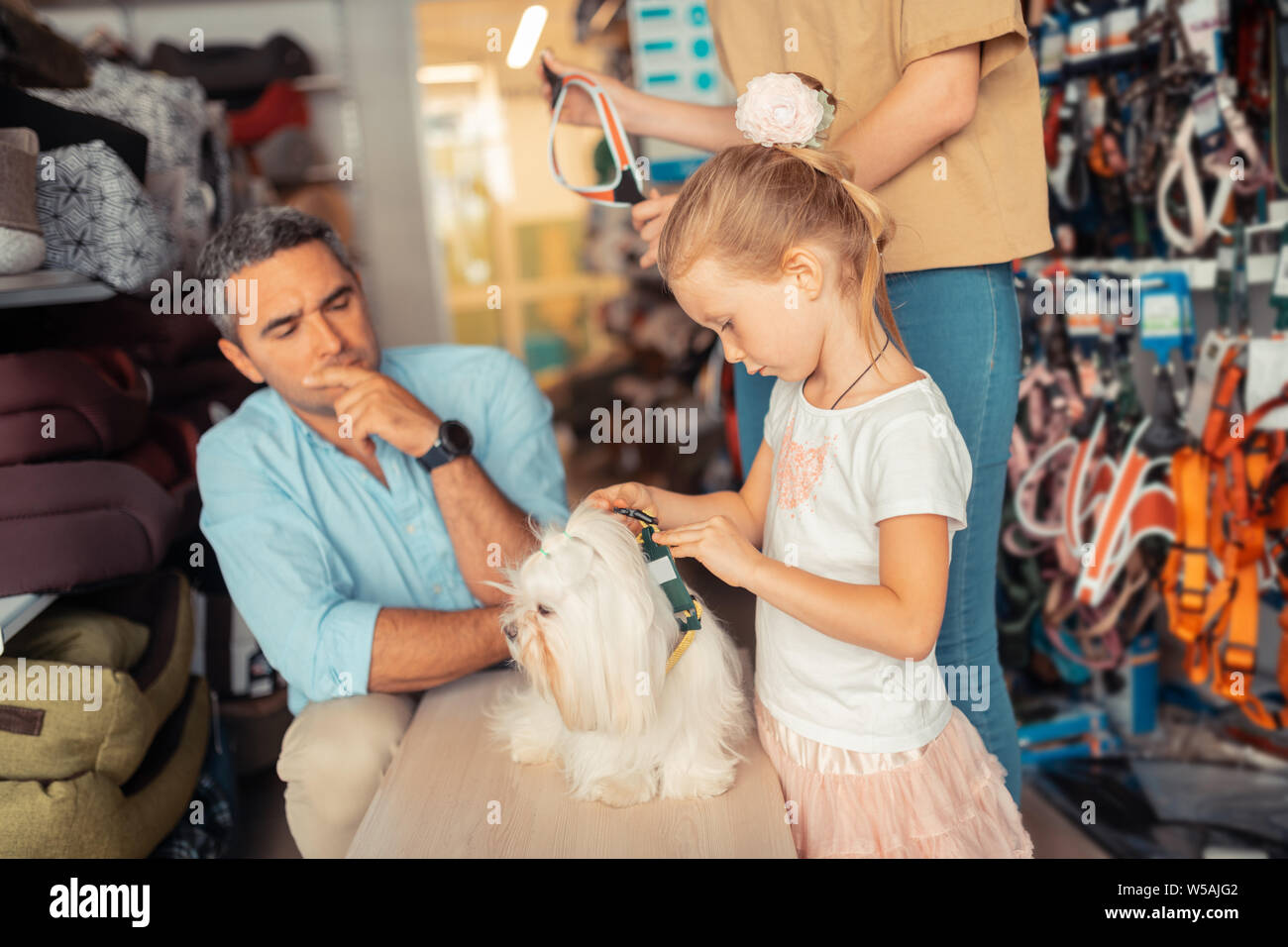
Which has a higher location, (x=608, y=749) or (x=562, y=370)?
(x=562, y=370)

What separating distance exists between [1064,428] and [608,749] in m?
1.99

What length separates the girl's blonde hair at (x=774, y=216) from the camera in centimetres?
123

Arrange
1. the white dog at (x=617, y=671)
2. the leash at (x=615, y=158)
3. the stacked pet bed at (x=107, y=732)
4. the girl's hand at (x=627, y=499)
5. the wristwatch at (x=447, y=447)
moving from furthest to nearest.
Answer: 1. the wristwatch at (x=447, y=447)
2. the stacked pet bed at (x=107, y=732)
3. the leash at (x=615, y=158)
4. the girl's hand at (x=627, y=499)
5. the white dog at (x=617, y=671)

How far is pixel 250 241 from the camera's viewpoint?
1922 mm

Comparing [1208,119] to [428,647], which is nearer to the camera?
[428,647]

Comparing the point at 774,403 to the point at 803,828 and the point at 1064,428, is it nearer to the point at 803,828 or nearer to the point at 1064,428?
the point at 803,828

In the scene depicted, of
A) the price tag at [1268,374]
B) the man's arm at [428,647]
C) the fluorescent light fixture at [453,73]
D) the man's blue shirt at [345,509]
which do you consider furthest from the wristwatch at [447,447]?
the fluorescent light fixture at [453,73]

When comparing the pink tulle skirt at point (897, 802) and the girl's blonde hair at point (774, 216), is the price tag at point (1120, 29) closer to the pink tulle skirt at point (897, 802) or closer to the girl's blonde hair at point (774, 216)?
the girl's blonde hair at point (774, 216)

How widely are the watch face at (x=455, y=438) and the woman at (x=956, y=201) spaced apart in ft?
1.87

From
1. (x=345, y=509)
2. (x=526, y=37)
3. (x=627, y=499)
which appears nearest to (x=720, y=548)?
(x=627, y=499)

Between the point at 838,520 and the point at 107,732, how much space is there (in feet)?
4.68

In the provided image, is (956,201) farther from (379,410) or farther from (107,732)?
(107,732)

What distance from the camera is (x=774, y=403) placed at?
1537 mm
